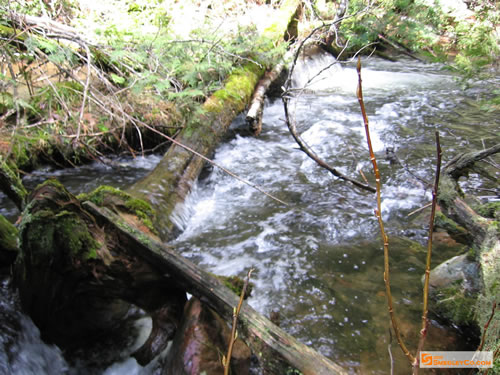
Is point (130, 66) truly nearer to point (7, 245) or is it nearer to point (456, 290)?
point (7, 245)

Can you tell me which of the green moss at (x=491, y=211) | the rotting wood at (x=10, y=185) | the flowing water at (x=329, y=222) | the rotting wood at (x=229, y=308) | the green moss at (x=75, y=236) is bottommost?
the flowing water at (x=329, y=222)

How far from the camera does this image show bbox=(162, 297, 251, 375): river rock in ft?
6.90

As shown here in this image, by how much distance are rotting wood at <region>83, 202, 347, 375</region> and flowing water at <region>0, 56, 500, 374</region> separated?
96cm

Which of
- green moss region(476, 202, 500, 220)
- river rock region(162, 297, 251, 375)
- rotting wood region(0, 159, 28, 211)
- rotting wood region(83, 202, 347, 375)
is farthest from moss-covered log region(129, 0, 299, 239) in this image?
green moss region(476, 202, 500, 220)

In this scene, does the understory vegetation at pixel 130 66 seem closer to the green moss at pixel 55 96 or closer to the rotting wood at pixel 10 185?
the green moss at pixel 55 96

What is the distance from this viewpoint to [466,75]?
406cm

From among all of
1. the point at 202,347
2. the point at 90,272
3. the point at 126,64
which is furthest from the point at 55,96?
the point at 202,347

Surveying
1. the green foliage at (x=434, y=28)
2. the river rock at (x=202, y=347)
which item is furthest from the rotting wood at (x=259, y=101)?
the river rock at (x=202, y=347)

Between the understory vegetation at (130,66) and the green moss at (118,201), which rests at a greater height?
the understory vegetation at (130,66)

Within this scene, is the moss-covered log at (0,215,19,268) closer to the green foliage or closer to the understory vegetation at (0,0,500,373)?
the understory vegetation at (0,0,500,373)

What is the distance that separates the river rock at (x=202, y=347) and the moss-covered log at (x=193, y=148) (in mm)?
1421

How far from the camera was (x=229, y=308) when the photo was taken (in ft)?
6.44

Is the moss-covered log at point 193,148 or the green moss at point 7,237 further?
the moss-covered log at point 193,148

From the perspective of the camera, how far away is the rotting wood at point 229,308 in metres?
1.65
